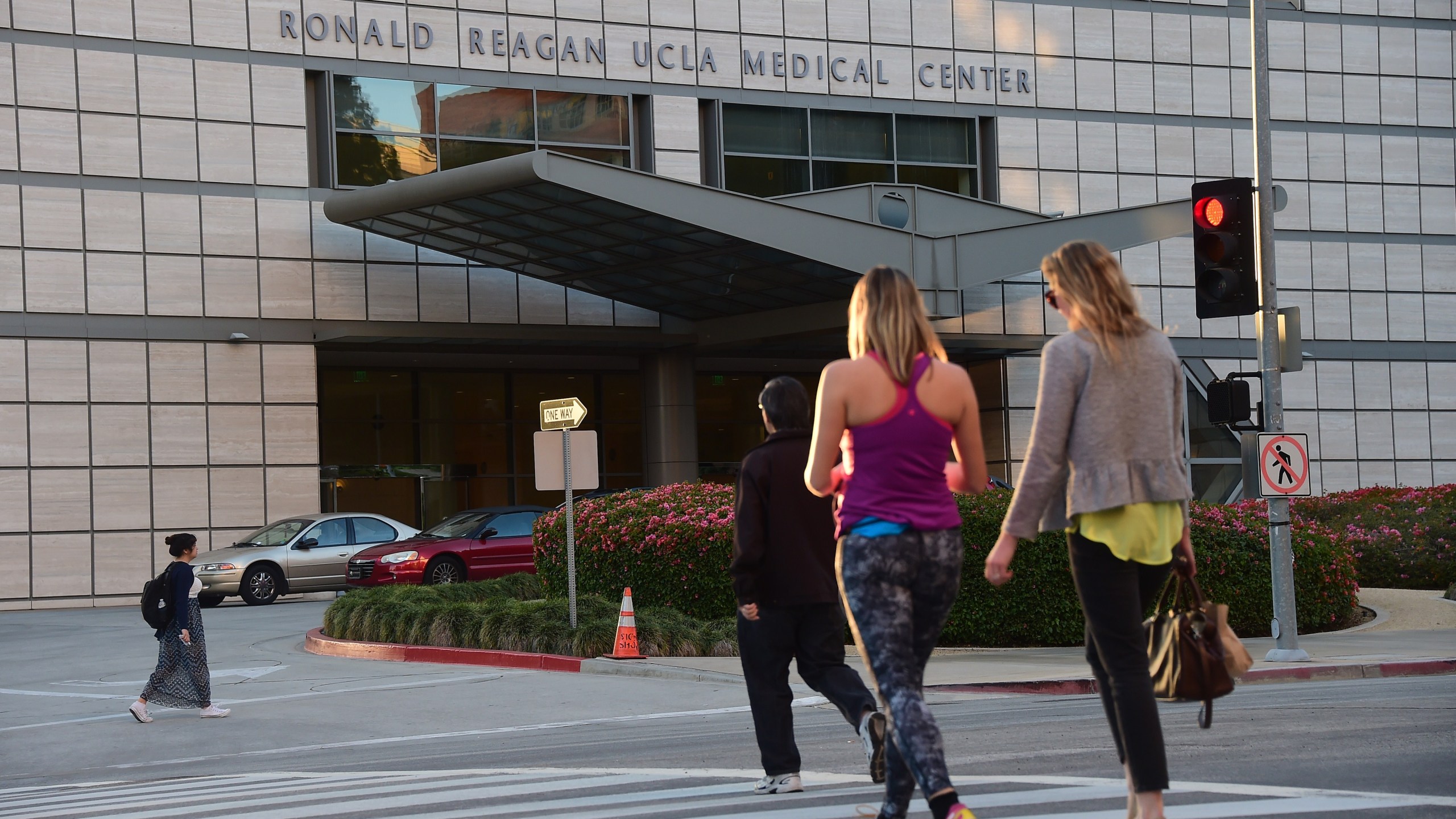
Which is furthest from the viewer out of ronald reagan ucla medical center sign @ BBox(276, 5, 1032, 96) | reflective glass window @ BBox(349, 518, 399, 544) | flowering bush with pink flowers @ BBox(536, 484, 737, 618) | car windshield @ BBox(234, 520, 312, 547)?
ronald reagan ucla medical center sign @ BBox(276, 5, 1032, 96)

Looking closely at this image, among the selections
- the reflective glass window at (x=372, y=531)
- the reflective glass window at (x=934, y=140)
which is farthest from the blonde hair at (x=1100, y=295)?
the reflective glass window at (x=934, y=140)

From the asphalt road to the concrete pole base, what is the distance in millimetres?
1193

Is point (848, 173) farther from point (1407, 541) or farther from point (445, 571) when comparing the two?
point (1407, 541)

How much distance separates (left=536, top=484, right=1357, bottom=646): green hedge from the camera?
15852 mm

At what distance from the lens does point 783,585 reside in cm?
659

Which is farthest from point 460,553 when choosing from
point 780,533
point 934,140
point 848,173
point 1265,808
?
point 1265,808

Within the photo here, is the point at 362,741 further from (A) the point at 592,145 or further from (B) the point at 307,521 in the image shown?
(A) the point at 592,145

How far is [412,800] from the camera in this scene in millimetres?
7094

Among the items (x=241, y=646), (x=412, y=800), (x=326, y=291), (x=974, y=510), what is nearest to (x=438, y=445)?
(x=326, y=291)

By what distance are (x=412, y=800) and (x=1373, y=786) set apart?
13.6 feet

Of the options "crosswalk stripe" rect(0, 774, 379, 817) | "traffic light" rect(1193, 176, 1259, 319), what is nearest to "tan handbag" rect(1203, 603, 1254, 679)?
"crosswalk stripe" rect(0, 774, 379, 817)

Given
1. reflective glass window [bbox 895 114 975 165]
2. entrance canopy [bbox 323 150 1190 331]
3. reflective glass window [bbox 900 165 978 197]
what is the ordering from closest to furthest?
entrance canopy [bbox 323 150 1190 331]
reflective glass window [bbox 895 114 975 165]
reflective glass window [bbox 900 165 978 197]

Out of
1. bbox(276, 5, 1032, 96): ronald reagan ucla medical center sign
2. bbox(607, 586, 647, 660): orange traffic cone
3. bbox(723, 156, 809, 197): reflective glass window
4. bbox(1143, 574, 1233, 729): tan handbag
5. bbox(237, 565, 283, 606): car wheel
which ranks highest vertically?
bbox(276, 5, 1032, 96): ronald reagan ucla medical center sign

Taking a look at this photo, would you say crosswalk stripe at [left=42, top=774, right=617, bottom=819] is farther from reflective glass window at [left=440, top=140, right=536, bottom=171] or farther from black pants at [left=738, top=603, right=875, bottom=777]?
reflective glass window at [left=440, top=140, right=536, bottom=171]
